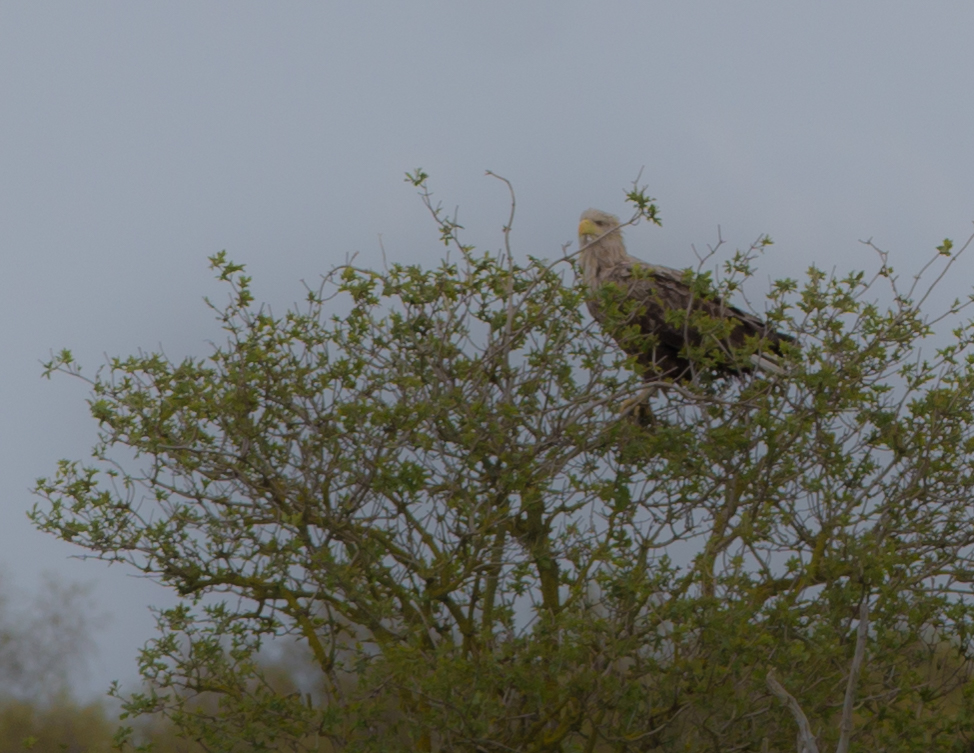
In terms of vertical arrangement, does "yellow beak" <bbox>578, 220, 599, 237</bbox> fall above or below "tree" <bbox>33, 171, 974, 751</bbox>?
above

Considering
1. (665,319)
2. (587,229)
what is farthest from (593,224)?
(665,319)

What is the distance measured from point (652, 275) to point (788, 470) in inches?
72.1

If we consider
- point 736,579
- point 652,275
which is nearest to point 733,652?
point 736,579

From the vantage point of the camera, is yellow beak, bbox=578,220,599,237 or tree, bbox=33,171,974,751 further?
yellow beak, bbox=578,220,599,237

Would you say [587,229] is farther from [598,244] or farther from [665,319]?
[665,319]

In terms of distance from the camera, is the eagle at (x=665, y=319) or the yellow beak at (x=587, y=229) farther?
the yellow beak at (x=587, y=229)

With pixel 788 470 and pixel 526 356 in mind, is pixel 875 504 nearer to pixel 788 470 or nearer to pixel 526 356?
pixel 788 470

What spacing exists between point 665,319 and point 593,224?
3.37 m

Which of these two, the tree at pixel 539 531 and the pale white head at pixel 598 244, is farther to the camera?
the pale white head at pixel 598 244

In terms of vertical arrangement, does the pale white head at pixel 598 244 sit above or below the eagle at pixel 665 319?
above

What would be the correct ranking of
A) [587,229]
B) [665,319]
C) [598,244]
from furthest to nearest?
[598,244] < [587,229] < [665,319]

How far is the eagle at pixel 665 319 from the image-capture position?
5877mm

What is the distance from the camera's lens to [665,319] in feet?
19.5

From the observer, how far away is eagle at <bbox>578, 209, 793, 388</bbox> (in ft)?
19.3
